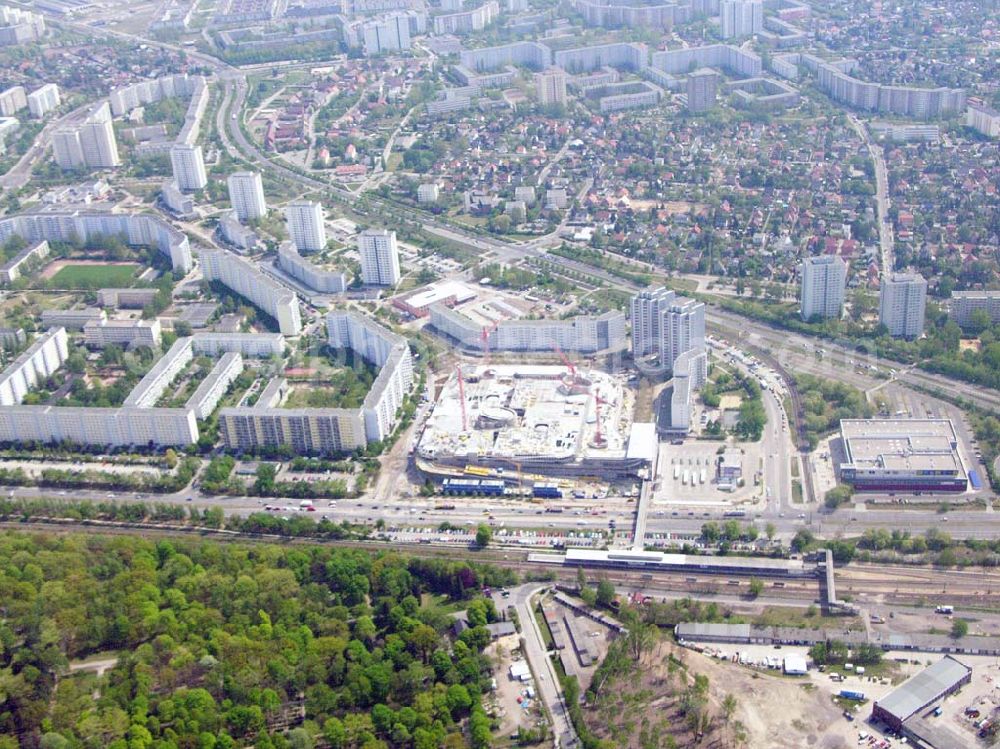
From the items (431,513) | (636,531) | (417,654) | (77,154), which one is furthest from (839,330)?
(77,154)

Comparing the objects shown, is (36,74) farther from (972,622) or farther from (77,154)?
(972,622)

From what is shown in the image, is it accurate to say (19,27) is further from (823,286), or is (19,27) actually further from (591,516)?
(591,516)

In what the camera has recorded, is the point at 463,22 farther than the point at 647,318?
→ Yes

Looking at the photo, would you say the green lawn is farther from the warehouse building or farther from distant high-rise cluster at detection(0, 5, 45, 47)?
distant high-rise cluster at detection(0, 5, 45, 47)

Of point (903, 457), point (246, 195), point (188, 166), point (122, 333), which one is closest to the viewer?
point (903, 457)

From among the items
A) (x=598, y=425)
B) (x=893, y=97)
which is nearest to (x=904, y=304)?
(x=598, y=425)

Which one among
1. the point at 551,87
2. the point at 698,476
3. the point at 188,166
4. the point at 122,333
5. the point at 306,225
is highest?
the point at 551,87

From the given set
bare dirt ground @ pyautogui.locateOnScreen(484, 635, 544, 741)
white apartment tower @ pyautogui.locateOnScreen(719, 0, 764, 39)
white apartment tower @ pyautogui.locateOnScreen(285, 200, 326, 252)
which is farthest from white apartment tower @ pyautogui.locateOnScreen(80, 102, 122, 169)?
bare dirt ground @ pyautogui.locateOnScreen(484, 635, 544, 741)
